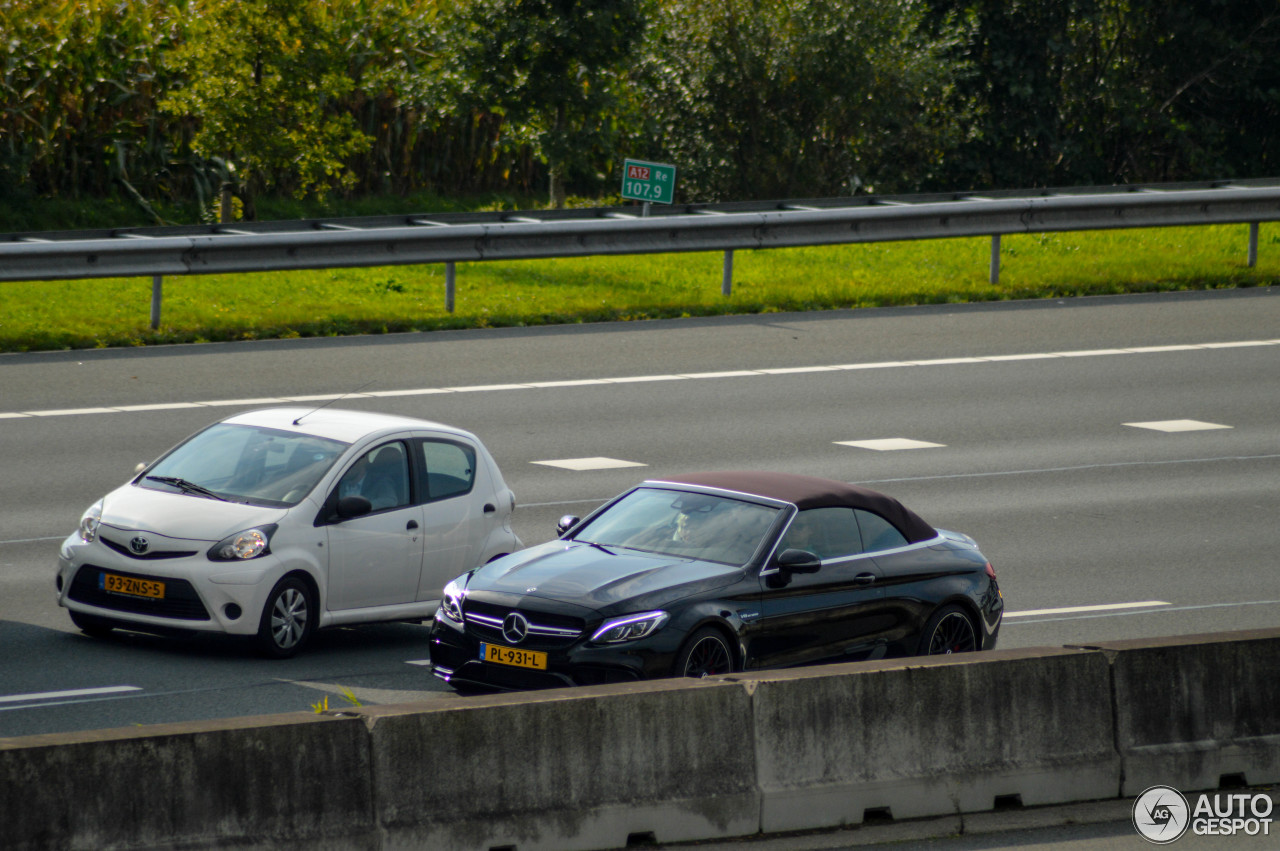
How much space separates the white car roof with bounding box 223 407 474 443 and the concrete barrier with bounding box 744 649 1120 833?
15.4ft

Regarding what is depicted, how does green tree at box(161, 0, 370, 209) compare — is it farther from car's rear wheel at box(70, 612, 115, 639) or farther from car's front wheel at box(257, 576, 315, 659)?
car's front wheel at box(257, 576, 315, 659)

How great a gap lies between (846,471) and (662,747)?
8.19m

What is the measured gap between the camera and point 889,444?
16.6m

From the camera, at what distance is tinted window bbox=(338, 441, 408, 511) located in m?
11.5

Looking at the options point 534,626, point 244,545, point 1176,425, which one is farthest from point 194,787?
point 1176,425

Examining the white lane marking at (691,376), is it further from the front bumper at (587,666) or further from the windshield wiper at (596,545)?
the front bumper at (587,666)

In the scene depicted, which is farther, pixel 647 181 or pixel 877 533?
pixel 647 181

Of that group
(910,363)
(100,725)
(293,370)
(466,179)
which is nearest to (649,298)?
(910,363)

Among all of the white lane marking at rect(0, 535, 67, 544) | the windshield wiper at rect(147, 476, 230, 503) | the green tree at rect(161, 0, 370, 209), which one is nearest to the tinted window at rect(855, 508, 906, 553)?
the windshield wiper at rect(147, 476, 230, 503)

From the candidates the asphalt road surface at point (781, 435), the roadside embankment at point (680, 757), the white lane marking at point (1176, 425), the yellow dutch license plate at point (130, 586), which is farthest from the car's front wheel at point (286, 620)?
the white lane marking at point (1176, 425)

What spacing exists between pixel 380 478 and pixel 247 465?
851mm

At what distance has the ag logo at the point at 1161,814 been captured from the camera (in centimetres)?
795

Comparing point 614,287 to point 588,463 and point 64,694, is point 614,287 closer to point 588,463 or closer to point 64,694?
point 588,463

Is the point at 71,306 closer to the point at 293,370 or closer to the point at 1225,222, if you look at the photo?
the point at 293,370
